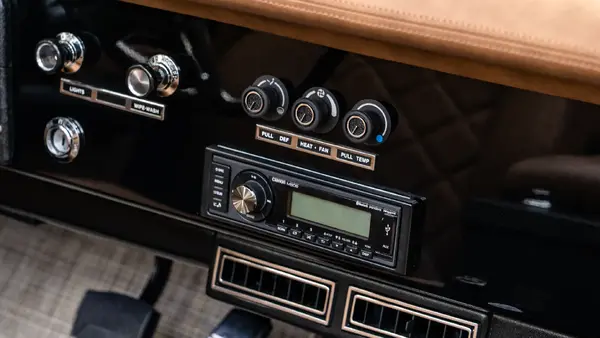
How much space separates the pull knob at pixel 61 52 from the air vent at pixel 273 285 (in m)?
0.28

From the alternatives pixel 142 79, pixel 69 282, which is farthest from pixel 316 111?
pixel 69 282

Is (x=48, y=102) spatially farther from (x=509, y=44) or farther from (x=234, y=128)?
(x=509, y=44)

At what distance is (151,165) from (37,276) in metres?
0.42

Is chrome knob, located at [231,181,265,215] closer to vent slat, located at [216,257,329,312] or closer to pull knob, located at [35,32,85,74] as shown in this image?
vent slat, located at [216,257,329,312]

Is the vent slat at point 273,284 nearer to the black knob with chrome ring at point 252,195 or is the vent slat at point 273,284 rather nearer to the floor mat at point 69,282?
the black knob with chrome ring at point 252,195

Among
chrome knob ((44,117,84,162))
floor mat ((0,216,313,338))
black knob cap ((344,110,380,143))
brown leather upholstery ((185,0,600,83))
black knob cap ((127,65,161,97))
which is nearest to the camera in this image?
brown leather upholstery ((185,0,600,83))

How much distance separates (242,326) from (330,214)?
0.24 m

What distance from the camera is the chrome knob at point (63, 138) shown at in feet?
3.09

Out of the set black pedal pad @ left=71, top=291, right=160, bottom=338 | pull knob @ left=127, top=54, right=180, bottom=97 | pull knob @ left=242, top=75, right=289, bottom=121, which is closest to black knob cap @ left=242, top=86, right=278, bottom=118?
pull knob @ left=242, top=75, right=289, bottom=121

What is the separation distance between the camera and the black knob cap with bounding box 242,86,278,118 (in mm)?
785

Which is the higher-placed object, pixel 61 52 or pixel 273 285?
pixel 61 52

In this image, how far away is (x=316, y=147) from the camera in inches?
31.3

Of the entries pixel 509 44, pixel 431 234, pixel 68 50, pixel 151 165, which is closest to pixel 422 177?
pixel 431 234

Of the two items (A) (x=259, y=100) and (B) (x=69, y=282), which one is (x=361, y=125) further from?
(B) (x=69, y=282)
